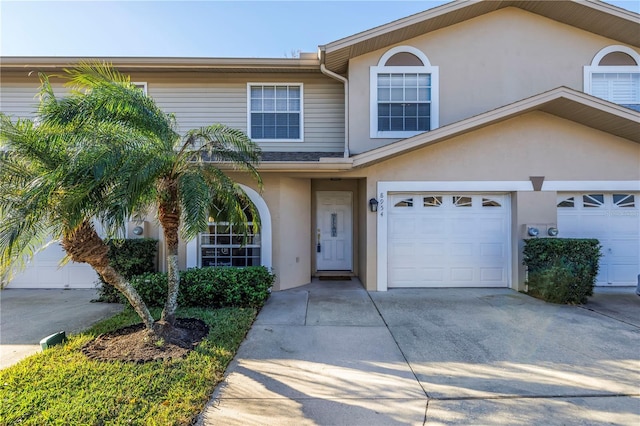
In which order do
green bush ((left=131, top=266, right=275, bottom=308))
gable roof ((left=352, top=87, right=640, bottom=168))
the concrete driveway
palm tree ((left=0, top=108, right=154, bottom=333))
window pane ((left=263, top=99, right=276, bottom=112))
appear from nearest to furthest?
1. palm tree ((left=0, top=108, right=154, bottom=333))
2. the concrete driveway
3. green bush ((left=131, top=266, right=275, bottom=308))
4. gable roof ((left=352, top=87, right=640, bottom=168))
5. window pane ((left=263, top=99, right=276, bottom=112))

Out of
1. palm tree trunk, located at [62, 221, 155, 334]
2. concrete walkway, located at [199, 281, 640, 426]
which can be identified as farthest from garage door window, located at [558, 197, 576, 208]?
palm tree trunk, located at [62, 221, 155, 334]

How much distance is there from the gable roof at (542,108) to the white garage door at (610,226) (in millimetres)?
1733

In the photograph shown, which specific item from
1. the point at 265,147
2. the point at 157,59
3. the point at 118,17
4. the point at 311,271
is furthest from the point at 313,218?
the point at 118,17

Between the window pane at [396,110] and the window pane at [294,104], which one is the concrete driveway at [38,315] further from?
the window pane at [396,110]

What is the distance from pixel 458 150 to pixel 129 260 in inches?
328

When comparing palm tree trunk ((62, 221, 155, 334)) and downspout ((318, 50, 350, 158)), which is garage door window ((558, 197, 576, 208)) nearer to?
downspout ((318, 50, 350, 158))

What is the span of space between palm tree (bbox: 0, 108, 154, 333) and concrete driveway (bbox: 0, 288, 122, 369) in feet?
5.75

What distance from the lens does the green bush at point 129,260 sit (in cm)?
688

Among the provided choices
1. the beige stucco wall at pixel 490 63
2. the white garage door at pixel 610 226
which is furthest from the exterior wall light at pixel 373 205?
the white garage door at pixel 610 226

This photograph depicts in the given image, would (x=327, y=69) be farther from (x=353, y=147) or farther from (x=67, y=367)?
(x=67, y=367)

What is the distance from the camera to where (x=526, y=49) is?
8.18 m

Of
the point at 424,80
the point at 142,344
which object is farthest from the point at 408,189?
the point at 142,344

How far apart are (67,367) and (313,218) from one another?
6.73m

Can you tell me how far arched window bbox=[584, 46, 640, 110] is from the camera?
8.19 metres
